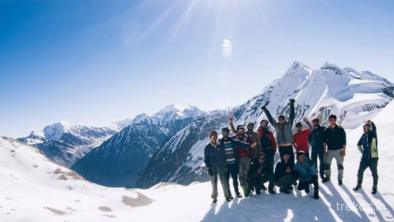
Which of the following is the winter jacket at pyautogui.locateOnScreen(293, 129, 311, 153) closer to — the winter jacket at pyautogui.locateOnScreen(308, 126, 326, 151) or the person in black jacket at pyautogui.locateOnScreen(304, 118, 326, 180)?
the person in black jacket at pyautogui.locateOnScreen(304, 118, 326, 180)

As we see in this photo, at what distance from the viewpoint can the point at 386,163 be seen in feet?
71.2

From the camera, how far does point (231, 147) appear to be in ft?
60.1

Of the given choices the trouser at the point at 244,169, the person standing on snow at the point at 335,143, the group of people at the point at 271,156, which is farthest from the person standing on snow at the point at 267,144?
the person standing on snow at the point at 335,143

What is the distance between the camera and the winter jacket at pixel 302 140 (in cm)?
1942

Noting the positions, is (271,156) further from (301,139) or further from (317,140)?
(317,140)

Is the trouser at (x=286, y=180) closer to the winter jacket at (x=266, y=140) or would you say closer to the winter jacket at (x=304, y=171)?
the winter jacket at (x=304, y=171)

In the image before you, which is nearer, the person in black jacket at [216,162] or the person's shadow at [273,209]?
the person's shadow at [273,209]

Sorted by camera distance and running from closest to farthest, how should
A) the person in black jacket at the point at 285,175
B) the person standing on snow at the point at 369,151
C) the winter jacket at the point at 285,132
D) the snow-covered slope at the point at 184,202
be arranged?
the snow-covered slope at the point at 184,202, the person standing on snow at the point at 369,151, the person in black jacket at the point at 285,175, the winter jacket at the point at 285,132

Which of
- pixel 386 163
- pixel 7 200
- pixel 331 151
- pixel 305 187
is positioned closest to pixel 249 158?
pixel 305 187

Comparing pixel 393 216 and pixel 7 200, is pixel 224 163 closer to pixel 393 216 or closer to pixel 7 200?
pixel 393 216

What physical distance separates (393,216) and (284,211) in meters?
4.35

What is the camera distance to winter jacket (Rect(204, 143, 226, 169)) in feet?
60.1

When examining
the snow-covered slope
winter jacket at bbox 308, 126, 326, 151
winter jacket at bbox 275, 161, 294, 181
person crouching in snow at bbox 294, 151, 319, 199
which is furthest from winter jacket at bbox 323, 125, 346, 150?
winter jacket at bbox 275, 161, 294, 181

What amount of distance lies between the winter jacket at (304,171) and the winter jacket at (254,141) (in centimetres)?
200
